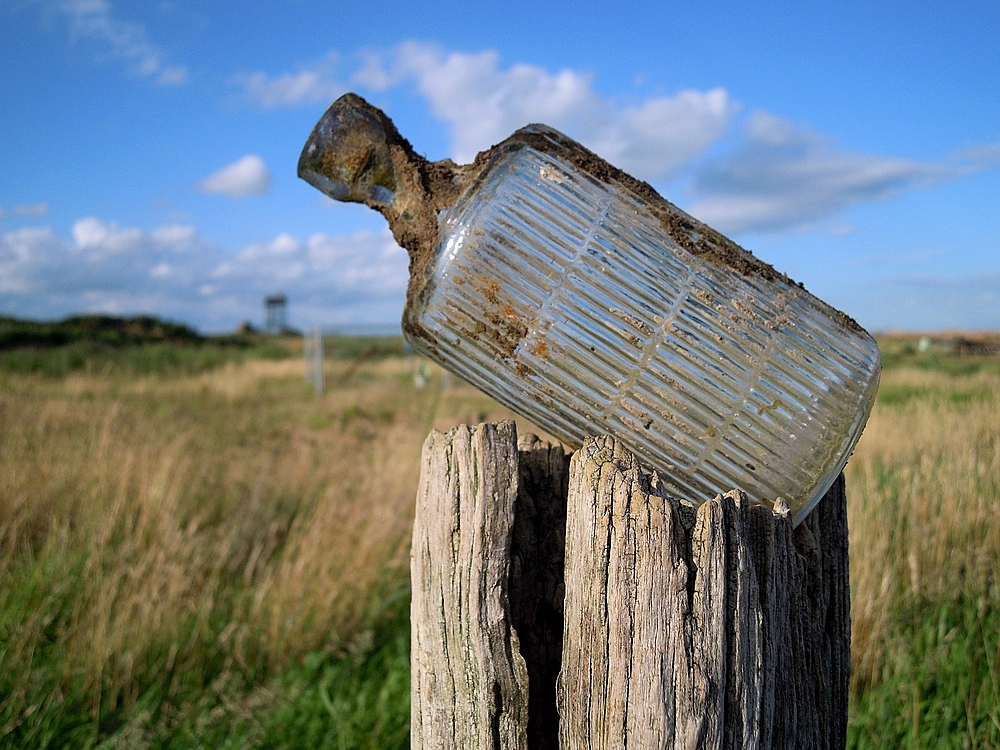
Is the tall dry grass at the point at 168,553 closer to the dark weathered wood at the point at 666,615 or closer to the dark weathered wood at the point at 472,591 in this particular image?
the dark weathered wood at the point at 472,591

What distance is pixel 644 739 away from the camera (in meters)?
1.00

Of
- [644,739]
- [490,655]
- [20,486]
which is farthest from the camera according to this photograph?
[20,486]

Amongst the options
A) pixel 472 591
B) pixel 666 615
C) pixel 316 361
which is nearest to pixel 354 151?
pixel 472 591

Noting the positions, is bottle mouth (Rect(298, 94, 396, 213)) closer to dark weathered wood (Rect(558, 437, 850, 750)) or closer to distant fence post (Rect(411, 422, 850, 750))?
distant fence post (Rect(411, 422, 850, 750))

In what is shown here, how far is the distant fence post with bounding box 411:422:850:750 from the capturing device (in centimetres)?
100

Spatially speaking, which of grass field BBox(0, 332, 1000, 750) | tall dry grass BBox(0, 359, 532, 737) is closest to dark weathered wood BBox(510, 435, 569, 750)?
grass field BBox(0, 332, 1000, 750)

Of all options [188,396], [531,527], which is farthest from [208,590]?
[188,396]

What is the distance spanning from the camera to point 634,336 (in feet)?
3.92

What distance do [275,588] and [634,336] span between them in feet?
9.80

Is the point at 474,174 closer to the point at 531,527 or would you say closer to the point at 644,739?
the point at 531,527

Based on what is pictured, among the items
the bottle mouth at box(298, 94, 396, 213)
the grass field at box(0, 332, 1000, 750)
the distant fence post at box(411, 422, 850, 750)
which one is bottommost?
the grass field at box(0, 332, 1000, 750)

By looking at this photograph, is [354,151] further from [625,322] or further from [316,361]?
[316,361]

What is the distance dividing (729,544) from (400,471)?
12.7 ft

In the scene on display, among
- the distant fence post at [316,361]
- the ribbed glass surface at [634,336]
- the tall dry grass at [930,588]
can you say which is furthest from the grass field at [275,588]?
the distant fence post at [316,361]
